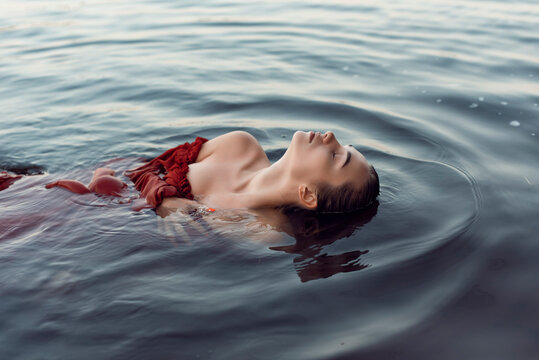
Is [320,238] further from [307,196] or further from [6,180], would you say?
[6,180]

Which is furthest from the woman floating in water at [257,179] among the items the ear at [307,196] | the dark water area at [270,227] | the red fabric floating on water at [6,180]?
the red fabric floating on water at [6,180]

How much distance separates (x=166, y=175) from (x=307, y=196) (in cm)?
128

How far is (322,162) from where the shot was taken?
384 cm

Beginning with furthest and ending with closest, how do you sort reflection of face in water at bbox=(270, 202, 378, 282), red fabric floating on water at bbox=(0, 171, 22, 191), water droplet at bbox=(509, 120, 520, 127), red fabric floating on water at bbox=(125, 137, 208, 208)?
1. water droplet at bbox=(509, 120, 520, 127)
2. red fabric floating on water at bbox=(0, 171, 22, 191)
3. red fabric floating on water at bbox=(125, 137, 208, 208)
4. reflection of face in water at bbox=(270, 202, 378, 282)

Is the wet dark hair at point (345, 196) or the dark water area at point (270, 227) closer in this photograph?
the dark water area at point (270, 227)

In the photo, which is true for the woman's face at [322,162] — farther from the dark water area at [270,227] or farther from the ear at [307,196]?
the dark water area at [270,227]

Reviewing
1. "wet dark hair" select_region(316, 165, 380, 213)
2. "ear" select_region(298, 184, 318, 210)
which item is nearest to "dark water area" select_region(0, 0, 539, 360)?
"wet dark hair" select_region(316, 165, 380, 213)

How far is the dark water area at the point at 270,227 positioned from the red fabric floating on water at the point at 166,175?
7.3 inches

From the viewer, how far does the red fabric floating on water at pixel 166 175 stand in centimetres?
406

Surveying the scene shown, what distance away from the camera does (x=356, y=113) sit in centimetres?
612

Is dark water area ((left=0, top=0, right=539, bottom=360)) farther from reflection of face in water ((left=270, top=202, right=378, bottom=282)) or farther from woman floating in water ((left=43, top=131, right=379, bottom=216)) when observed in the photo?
woman floating in water ((left=43, top=131, right=379, bottom=216))

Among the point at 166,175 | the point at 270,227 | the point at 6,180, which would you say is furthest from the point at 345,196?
the point at 6,180

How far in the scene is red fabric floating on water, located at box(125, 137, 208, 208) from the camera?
4062mm

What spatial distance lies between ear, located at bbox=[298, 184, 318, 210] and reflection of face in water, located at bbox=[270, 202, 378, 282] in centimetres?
13
